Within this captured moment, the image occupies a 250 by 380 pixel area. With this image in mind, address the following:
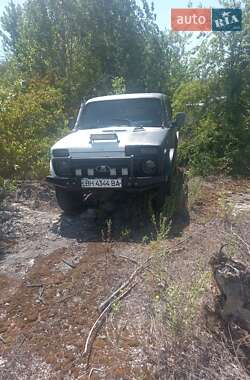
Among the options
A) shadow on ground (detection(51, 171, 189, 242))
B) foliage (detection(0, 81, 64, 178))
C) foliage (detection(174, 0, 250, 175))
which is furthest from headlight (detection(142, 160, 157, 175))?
foliage (detection(174, 0, 250, 175))

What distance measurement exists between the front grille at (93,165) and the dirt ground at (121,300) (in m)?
0.72

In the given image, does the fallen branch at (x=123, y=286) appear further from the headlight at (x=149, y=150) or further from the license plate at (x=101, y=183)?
the headlight at (x=149, y=150)

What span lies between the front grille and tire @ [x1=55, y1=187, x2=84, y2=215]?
0.43 meters

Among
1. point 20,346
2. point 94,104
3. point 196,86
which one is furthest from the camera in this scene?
point 196,86

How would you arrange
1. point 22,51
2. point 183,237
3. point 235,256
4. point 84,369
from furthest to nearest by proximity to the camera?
point 22,51
point 183,237
point 235,256
point 84,369

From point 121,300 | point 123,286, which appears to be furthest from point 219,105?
point 121,300

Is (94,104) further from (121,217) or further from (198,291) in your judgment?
(198,291)

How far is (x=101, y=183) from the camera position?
5.02 m

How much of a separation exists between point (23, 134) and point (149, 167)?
274 cm

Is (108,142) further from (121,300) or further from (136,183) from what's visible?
(121,300)

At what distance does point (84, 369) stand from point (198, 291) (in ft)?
2.98

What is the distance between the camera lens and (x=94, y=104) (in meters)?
6.36

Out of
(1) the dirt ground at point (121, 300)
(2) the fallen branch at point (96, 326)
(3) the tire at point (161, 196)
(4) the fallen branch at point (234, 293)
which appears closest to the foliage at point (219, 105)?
(1) the dirt ground at point (121, 300)

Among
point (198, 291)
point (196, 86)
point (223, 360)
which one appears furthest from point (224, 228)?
point (196, 86)
